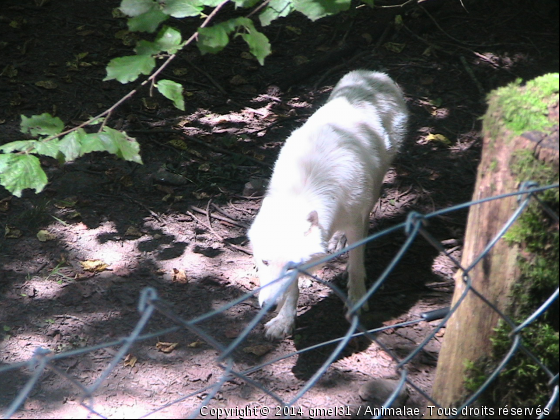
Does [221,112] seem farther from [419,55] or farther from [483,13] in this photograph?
[483,13]

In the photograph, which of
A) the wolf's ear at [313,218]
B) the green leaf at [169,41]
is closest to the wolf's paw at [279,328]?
the wolf's ear at [313,218]

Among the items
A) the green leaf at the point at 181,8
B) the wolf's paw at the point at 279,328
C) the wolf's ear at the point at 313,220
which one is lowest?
the wolf's paw at the point at 279,328

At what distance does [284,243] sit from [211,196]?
7.09 feet

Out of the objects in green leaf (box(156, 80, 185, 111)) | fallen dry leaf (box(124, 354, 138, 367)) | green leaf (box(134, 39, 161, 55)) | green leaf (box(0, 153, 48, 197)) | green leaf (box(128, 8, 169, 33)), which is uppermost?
green leaf (box(128, 8, 169, 33))

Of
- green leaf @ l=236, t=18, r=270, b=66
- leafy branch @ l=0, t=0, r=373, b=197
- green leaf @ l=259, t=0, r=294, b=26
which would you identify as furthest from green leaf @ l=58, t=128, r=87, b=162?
green leaf @ l=259, t=0, r=294, b=26

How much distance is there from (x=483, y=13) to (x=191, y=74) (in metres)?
4.24

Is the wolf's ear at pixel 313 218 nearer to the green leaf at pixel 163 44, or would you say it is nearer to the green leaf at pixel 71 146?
the green leaf at pixel 163 44

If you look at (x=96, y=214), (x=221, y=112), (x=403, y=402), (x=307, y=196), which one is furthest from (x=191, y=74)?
(x=403, y=402)

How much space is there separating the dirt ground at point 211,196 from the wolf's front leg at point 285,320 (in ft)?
0.25

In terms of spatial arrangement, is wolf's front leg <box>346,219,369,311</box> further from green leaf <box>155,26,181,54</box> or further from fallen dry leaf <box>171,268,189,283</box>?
green leaf <box>155,26,181,54</box>

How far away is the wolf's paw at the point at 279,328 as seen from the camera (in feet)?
13.2

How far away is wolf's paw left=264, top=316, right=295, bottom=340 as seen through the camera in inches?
158

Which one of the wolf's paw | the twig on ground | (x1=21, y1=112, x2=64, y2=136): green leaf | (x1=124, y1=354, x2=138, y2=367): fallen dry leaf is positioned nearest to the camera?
(x1=21, y1=112, x2=64, y2=136): green leaf

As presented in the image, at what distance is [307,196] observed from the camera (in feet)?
12.2
